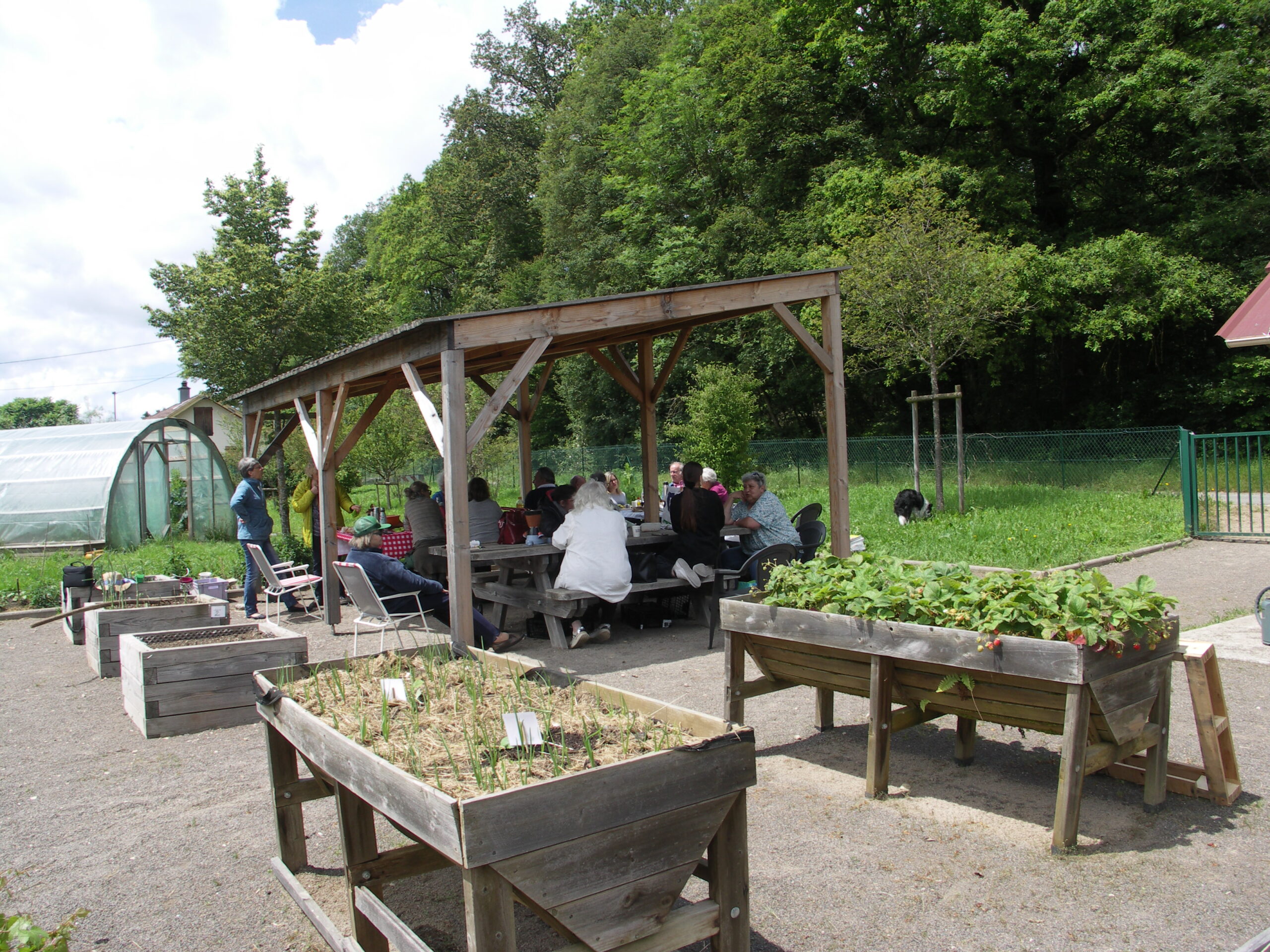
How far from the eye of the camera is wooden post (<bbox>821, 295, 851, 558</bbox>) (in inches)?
343

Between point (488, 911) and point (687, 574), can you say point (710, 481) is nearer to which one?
point (687, 574)

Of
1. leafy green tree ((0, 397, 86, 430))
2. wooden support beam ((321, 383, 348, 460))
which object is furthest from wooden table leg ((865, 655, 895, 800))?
leafy green tree ((0, 397, 86, 430))

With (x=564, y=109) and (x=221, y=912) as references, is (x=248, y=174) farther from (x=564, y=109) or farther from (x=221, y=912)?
(x=221, y=912)

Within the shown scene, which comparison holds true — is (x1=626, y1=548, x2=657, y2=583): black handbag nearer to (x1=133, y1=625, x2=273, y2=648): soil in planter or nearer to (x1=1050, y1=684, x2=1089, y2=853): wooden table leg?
(x1=133, y1=625, x2=273, y2=648): soil in planter

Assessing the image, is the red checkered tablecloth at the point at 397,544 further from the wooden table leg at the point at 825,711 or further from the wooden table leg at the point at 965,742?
the wooden table leg at the point at 965,742

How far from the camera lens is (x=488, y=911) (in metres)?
2.31

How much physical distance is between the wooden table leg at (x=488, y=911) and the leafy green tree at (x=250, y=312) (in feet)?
70.8

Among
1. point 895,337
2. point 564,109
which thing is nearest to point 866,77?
point 895,337

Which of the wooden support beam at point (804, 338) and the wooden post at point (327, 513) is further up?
the wooden support beam at point (804, 338)

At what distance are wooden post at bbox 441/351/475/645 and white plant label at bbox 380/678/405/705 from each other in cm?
345

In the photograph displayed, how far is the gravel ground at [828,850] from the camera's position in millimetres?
3146

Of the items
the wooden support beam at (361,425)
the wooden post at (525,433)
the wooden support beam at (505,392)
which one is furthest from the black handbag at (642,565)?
the wooden post at (525,433)

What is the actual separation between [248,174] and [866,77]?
17859 millimetres

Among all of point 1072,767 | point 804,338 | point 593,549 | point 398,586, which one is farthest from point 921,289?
point 1072,767
